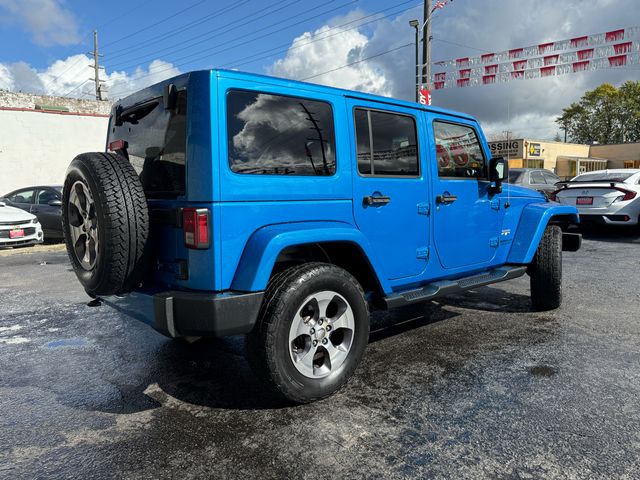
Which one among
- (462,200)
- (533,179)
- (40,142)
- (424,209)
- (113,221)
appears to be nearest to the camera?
(113,221)

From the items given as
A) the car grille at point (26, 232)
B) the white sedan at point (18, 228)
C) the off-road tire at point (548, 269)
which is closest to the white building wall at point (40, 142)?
the white sedan at point (18, 228)

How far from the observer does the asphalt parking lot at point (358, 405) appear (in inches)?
94.4

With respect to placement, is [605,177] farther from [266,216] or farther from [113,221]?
[113,221]

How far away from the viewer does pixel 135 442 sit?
8.61 ft

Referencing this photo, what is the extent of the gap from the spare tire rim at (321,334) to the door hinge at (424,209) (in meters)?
1.09

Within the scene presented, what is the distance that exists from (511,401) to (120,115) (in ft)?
11.4

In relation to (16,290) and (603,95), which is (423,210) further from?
(603,95)

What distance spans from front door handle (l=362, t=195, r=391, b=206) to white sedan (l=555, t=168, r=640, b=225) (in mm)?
8562

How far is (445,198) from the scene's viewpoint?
156 inches

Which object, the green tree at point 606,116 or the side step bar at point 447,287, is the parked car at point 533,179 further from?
the green tree at point 606,116

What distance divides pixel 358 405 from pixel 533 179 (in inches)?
462

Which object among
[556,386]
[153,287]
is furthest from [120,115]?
[556,386]

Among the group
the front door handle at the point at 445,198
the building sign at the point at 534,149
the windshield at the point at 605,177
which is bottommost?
the front door handle at the point at 445,198

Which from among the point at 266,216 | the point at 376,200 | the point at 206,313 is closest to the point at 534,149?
the point at 376,200
